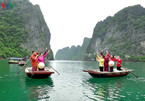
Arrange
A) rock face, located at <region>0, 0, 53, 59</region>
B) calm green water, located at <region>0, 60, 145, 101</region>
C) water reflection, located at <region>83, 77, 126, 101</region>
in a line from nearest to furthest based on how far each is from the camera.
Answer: calm green water, located at <region>0, 60, 145, 101</region> < water reflection, located at <region>83, 77, 126, 101</region> < rock face, located at <region>0, 0, 53, 59</region>

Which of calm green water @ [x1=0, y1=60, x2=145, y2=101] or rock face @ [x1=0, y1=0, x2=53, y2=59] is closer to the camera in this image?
calm green water @ [x1=0, y1=60, x2=145, y2=101]

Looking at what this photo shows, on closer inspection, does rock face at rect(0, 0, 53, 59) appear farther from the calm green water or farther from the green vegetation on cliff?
the calm green water

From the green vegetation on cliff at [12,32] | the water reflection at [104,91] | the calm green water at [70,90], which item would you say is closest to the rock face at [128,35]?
the green vegetation on cliff at [12,32]

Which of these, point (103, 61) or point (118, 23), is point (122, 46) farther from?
point (103, 61)

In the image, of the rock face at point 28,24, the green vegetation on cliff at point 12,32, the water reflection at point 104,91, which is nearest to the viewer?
the water reflection at point 104,91

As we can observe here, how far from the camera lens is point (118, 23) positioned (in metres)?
179

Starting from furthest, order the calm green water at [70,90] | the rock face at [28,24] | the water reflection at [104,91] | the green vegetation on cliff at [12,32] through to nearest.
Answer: the rock face at [28,24] → the green vegetation on cliff at [12,32] → the water reflection at [104,91] → the calm green water at [70,90]

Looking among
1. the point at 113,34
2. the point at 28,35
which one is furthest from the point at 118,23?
the point at 28,35

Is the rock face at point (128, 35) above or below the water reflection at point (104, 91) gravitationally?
above

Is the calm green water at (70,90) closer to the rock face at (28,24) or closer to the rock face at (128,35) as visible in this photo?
the rock face at (28,24)

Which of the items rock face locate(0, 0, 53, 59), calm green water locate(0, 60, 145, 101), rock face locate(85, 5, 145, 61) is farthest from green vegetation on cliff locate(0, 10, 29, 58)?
rock face locate(85, 5, 145, 61)

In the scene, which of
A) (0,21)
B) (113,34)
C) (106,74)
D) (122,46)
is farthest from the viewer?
(113,34)

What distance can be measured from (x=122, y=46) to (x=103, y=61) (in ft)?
456

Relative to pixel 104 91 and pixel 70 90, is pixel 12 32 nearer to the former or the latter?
pixel 70 90
